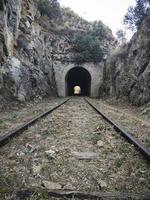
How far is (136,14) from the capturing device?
58.0 ft

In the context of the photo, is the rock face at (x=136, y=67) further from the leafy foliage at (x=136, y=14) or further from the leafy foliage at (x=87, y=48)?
the leafy foliage at (x=87, y=48)

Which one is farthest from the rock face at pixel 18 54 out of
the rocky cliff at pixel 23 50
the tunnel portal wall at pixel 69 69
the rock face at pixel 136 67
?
the tunnel portal wall at pixel 69 69

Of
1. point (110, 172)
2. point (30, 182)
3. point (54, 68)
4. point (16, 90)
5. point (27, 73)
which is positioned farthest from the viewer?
point (54, 68)

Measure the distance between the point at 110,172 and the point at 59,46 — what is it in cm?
2336

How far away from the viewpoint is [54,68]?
24.8 metres

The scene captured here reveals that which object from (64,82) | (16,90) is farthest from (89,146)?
(64,82)

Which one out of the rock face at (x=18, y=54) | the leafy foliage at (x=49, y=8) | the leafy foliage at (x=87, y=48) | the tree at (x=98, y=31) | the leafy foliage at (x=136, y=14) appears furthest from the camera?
the tree at (x=98, y=31)

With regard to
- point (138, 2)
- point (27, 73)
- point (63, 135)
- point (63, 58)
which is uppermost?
point (138, 2)

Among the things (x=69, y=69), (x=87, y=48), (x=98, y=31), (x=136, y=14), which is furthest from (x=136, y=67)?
(x=98, y=31)

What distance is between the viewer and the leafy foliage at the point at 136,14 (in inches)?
661

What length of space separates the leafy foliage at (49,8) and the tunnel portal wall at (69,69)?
5665 millimetres

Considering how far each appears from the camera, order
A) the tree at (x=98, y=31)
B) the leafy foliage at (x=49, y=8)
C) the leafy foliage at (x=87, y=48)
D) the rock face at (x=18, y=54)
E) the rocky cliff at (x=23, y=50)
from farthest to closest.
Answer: the tree at (x=98, y=31) < the leafy foliage at (x=87, y=48) < the leafy foliage at (x=49, y=8) < the rocky cliff at (x=23, y=50) < the rock face at (x=18, y=54)

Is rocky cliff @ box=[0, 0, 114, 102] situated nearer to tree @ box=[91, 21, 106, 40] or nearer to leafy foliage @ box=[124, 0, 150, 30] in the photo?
tree @ box=[91, 21, 106, 40]

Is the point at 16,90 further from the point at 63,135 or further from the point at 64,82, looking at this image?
the point at 64,82
